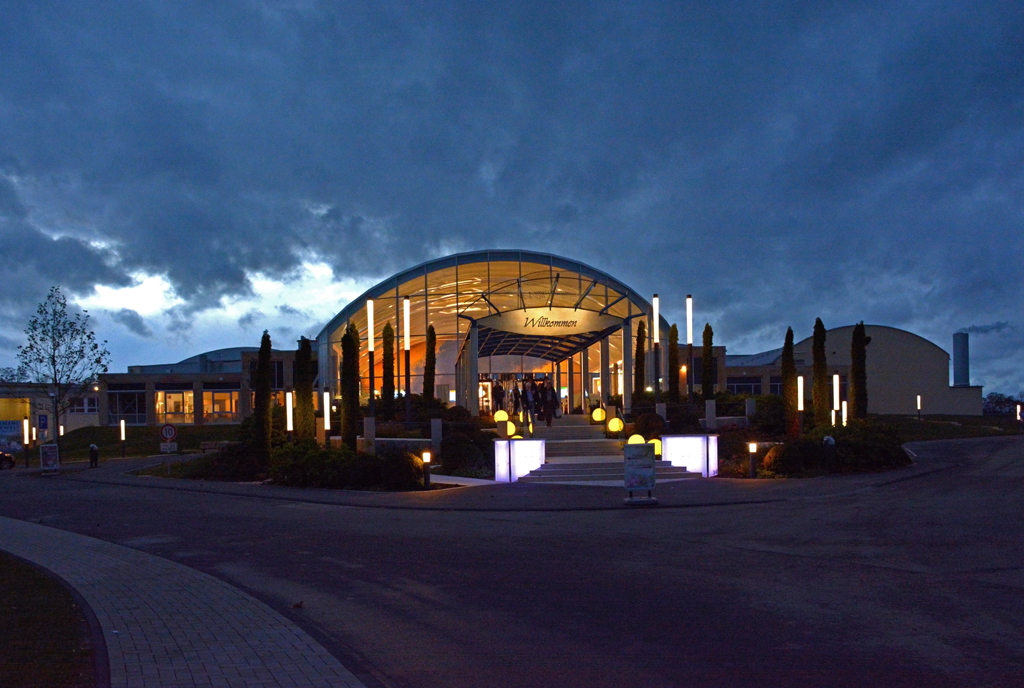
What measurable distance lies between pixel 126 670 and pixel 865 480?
17.7 m

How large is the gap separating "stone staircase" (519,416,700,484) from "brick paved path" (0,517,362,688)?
12.5 m

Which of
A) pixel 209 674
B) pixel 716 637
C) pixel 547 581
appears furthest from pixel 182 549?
pixel 716 637

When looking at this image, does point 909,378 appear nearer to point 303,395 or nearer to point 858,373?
point 858,373

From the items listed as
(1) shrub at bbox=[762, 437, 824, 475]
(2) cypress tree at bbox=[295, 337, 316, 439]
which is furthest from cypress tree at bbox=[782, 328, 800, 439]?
(2) cypress tree at bbox=[295, 337, 316, 439]

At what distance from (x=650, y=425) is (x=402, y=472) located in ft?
29.3

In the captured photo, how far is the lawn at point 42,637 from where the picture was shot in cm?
590

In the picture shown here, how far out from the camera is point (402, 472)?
69.9 feet

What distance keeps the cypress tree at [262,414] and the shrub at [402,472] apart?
7.10m

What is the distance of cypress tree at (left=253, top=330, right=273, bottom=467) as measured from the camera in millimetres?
26812

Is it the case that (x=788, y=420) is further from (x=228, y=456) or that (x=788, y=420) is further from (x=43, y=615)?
(x=43, y=615)

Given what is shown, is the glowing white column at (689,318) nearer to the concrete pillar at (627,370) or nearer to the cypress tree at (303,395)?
the concrete pillar at (627,370)

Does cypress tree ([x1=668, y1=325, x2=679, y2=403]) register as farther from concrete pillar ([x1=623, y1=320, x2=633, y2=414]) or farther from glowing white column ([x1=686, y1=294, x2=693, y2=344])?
glowing white column ([x1=686, y1=294, x2=693, y2=344])

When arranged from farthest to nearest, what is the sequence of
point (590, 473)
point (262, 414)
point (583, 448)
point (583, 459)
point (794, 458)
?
point (262, 414)
point (583, 448)
point (583, 459)
point (590, 473)
point (794, 458)

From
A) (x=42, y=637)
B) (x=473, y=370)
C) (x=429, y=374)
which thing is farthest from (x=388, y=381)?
(x=42, y=637)
